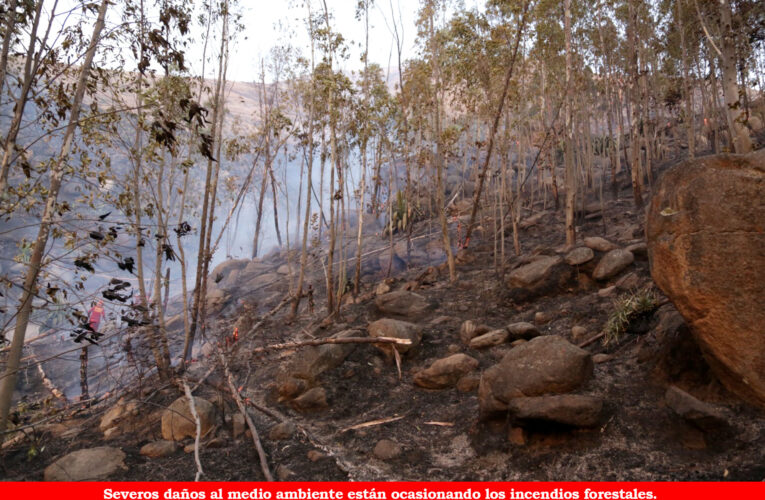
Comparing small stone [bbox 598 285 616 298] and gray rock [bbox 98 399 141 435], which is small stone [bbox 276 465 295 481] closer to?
gray rock [bbox 98 399 141 435]

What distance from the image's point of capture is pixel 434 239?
1820cm

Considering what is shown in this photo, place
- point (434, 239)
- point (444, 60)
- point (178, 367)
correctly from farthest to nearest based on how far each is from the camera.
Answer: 1. point (434, 239)
2. point (444, 60)
3. point (178, 367)

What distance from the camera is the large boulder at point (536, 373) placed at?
5.21 meters

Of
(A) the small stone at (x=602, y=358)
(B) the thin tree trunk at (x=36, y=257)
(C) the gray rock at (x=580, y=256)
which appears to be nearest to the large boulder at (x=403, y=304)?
(C) the gray rock at (x=580, y=256)

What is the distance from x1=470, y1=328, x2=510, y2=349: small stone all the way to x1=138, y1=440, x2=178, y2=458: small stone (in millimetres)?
4846

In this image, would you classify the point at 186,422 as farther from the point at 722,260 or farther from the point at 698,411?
the point at 722,260

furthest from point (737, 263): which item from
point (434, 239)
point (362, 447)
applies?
point (434, 239)

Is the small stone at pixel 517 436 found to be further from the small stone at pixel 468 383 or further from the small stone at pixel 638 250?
the small stone at pixel 638 250

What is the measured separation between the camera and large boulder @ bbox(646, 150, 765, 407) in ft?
13.4

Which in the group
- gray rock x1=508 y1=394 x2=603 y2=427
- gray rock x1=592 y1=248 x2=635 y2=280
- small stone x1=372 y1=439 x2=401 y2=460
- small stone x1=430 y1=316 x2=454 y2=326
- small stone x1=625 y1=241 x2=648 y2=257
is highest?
small stone x1=625 y1=241 x2=648 y2=257

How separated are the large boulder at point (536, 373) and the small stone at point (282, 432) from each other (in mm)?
2632

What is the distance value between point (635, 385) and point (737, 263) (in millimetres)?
1867

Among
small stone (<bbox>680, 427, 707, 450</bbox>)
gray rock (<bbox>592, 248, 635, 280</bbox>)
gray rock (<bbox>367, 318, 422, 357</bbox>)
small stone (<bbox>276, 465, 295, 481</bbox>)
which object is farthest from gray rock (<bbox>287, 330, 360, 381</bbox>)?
small stone (<bbox>680, 427, 707, 450</bbox>)

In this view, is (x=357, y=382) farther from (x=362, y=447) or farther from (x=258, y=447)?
(x=258, y=447)
